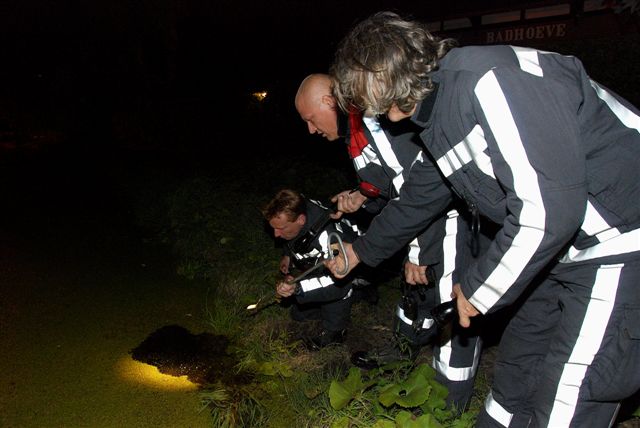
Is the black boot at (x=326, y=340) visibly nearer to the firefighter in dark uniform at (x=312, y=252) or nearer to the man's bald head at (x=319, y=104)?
the firefighter in dark uniform at (x=312, y=252)

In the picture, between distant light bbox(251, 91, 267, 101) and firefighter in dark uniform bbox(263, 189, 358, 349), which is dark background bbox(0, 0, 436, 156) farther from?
firefighter in dark uniform bbox(263, 189, 358, 349)

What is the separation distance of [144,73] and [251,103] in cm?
548

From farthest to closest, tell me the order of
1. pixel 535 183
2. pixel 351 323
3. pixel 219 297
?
pixel 219 297 < pixel 351 323 < pixel 535 183

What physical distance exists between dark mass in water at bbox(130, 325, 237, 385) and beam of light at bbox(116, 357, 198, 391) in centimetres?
4

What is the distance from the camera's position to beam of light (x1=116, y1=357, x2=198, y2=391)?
3.05 metres

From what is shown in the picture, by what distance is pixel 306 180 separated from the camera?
632cm

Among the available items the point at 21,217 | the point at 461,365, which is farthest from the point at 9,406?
the point at 21,217

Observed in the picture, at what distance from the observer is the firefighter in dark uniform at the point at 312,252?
3000mm

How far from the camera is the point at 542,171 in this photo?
132 centimetres

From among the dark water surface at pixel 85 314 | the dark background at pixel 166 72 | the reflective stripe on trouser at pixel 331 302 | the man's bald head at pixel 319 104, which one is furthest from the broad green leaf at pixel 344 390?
the dark background at pixel 166 72

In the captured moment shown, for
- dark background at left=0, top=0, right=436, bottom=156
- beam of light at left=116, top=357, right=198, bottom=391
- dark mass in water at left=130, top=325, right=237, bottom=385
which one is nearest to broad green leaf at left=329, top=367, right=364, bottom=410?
dark mass in water at left=130, top=325, right=237, bottom=385

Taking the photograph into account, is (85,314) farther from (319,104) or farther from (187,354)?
(319,104)

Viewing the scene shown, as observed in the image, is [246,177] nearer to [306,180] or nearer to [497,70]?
[306,180]

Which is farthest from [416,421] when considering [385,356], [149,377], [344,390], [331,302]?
[149,377]
